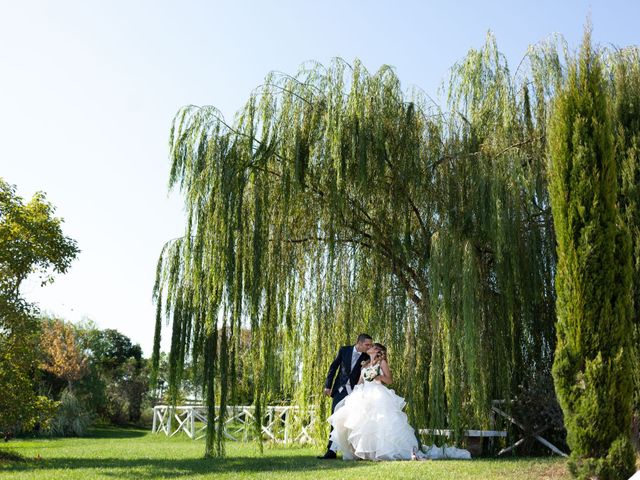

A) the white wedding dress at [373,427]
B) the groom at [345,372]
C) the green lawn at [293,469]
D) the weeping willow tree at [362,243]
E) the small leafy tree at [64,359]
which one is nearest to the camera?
the green lawn at [293,469]

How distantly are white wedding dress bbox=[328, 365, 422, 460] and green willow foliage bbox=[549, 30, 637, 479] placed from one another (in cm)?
300

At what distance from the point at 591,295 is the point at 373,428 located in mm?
3865

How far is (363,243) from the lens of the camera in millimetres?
11984

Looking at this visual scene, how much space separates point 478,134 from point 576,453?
635 cm

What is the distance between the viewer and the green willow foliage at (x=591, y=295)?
707 centimetres

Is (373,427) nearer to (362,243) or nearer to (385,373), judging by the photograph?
(385,373)

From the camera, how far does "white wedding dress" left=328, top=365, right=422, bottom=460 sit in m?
9.77

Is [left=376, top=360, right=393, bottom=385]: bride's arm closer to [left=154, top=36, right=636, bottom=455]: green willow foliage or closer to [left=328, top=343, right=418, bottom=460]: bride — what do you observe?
[left=328, top=343, right=418, bottom=460]: bride

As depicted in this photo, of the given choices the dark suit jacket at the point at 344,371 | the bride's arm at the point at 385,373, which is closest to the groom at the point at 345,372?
the dark suit jacket at the point at 344,371

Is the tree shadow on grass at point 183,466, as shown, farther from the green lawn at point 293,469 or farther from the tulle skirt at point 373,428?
the tulle skirt at point 373,428

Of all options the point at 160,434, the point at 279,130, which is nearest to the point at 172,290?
the point at 279,130

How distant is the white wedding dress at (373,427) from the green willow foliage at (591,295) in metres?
3.00

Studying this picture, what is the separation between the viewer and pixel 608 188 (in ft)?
24.6

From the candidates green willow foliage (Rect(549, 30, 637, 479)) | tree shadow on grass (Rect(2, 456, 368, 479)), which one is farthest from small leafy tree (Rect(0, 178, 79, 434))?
green willow foliage (Rect(549, 30, 637, 479))
